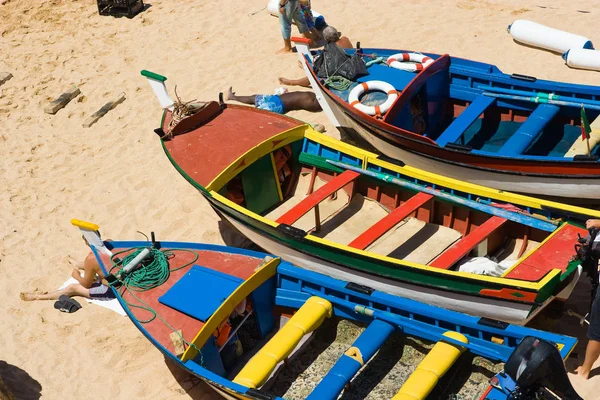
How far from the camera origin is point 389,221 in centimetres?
743

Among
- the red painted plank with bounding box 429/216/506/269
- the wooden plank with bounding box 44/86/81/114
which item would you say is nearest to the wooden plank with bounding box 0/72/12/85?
the wooden plank with bounding box 44/86/81/114

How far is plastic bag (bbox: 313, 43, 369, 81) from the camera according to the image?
31.5 feet

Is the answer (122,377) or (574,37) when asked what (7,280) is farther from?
(574,37)

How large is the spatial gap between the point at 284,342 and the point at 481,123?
15.0ft

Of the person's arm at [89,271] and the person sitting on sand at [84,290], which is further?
the person sitting on sand at [84,290]

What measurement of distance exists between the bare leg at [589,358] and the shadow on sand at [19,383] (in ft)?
16.9

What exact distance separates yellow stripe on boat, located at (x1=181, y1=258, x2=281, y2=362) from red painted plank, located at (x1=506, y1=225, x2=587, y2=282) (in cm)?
220

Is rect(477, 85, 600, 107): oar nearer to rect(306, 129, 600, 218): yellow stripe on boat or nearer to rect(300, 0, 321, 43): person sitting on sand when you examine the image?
rect(306, 129, 600, 218): yellow stripe on boat

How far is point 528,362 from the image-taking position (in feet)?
16.5

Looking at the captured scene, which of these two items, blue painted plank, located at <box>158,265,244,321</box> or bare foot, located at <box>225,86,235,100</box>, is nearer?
blue painted plank, located at <box>158,265,244,321</box>

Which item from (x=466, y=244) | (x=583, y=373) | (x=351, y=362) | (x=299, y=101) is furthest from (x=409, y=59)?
(x=351, y=362)

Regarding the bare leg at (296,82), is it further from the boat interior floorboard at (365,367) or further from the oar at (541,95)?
the boat interior floorboard at (365,367)

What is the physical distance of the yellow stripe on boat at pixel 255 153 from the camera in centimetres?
787

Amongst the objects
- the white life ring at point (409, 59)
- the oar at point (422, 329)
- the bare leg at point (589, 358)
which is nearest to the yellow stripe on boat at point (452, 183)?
the bare leg at point (589, 358)
